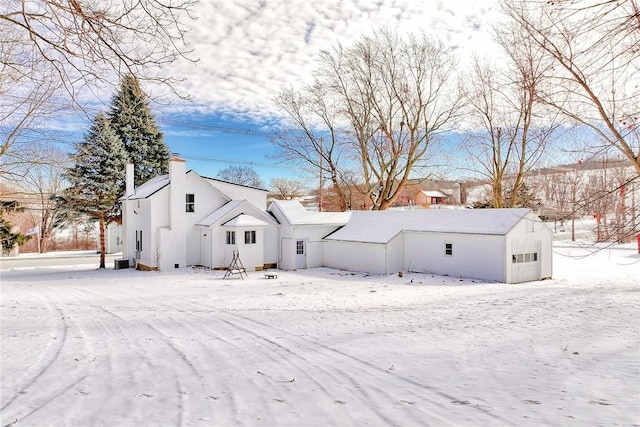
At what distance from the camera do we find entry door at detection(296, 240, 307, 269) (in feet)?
76.2

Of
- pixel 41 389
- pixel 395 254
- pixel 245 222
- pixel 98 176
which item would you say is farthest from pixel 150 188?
pixel 41 389

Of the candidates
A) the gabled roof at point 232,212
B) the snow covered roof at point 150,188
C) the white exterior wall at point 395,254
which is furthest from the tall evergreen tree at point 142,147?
the white exterior wall at point 395,254

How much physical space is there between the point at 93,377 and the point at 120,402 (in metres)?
1.05

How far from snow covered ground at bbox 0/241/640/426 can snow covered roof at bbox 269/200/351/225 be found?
999 centimetres

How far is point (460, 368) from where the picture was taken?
613 centimetres

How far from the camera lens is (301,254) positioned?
76.6 ft

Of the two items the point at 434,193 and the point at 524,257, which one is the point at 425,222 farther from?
the point at 434,193

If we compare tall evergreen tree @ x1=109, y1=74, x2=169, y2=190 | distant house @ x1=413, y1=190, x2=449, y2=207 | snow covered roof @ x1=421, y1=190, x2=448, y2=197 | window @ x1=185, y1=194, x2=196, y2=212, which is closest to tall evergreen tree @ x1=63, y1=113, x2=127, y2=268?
tall evergreen tree @ x1=109, y1=74, x2=169, y2=190

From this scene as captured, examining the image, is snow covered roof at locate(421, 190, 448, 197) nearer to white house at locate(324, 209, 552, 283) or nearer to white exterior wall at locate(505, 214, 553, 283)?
white house at locate(324, 209, 552, 283)

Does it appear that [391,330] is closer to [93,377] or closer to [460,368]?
[460,368]

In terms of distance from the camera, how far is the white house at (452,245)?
18258mm

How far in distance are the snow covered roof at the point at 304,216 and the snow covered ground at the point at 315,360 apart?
9988 millimetres

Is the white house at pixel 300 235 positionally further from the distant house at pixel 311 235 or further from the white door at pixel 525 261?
the white door at pixel 525 261

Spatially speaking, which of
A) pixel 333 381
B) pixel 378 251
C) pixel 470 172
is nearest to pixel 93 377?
pixel 333 381
